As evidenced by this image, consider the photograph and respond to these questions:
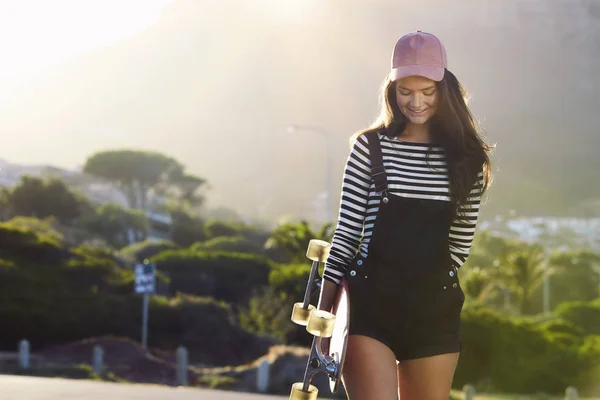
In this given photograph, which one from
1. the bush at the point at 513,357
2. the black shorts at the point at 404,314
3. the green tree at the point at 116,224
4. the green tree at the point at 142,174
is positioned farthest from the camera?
the green tree at the point at 142,174

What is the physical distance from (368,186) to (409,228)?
0.59ft

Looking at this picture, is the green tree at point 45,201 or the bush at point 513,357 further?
the green tree at point 45,201

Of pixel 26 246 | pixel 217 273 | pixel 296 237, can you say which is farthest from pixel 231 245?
pixel 26 246

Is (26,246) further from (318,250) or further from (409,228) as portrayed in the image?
(409,228)

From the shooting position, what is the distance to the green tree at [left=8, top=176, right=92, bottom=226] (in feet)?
165

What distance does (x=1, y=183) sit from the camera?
179 feet

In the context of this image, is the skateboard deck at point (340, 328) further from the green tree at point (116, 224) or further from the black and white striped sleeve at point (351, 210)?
the green tree at point (116, 224)

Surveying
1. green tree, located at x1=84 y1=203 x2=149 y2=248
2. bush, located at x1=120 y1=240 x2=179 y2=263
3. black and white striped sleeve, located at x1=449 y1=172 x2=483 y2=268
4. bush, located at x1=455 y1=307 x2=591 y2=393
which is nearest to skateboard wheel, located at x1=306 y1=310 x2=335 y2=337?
black and white striped sleeve, located at x1=449 y1=172 x2=483 y2=268

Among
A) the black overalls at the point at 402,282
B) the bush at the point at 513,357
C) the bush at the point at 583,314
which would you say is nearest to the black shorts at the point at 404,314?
the black overalls at the point at 402,282

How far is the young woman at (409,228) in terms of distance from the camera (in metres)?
3.45

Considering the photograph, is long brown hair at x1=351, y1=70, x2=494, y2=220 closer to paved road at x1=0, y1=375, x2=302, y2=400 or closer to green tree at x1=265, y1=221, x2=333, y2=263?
paved road at x1=0, y1=375, x2=302, y2=400

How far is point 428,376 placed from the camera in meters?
3.48

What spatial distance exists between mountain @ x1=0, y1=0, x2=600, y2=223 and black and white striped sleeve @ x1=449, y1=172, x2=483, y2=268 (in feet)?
287

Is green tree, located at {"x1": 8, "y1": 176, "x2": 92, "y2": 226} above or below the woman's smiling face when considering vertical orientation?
above
